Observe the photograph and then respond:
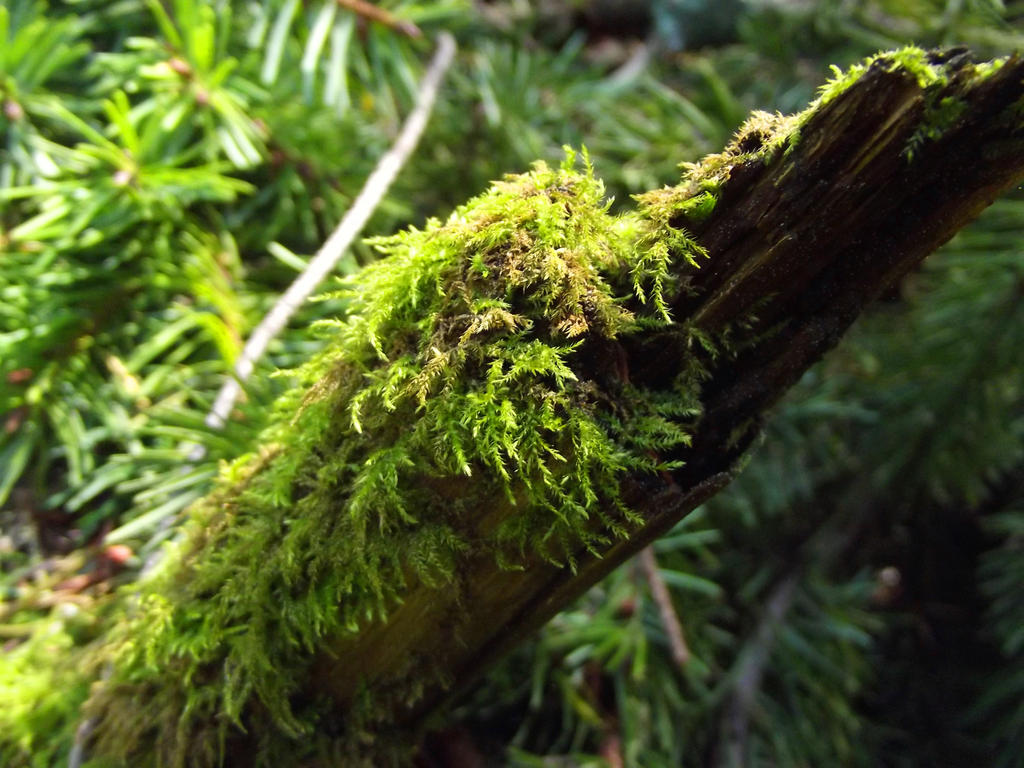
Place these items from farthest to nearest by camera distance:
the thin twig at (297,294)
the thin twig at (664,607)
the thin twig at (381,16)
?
the thin twig at (381,16), the thin twig at (664,607), the thin twig at (297,294)

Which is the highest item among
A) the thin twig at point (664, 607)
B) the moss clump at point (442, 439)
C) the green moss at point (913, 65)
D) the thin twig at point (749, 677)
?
the green moss at point (913, 65)

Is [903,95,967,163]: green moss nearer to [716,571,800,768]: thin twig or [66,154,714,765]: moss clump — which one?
[66,154,714,765]: moss clump

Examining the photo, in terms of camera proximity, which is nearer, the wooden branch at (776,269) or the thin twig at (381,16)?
the wooden branch at (776,269)

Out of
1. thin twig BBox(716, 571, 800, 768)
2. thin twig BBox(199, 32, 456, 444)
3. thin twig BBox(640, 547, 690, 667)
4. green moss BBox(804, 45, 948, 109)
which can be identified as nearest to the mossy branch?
green moss BBox(804, 45, 948, 109)

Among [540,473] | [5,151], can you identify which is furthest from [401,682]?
[5,151]

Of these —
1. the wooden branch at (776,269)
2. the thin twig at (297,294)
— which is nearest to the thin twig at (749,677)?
the wooden branch at (776,269)

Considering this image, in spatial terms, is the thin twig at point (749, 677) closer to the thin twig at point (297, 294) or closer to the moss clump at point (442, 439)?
the moss clump at point (442, 439)

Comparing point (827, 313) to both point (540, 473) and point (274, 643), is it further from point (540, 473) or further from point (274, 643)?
point (274, 643)

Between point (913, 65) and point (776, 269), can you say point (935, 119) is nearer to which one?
point (913, 65)
